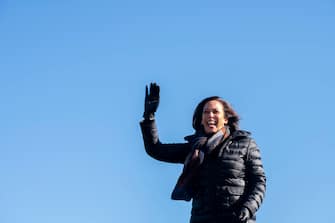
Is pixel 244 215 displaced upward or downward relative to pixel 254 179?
downward

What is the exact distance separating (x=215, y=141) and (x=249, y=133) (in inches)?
20.2

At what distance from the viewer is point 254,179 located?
8.40 metres

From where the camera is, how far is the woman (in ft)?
26.8

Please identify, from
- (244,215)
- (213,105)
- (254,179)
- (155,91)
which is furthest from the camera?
(213,105)

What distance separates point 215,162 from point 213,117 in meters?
0.68

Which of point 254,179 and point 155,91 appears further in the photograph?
point 155,91

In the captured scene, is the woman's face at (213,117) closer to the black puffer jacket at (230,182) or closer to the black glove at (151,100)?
the black puffer jacket at (230,182)

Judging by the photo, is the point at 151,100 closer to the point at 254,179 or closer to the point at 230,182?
the point at 230,182

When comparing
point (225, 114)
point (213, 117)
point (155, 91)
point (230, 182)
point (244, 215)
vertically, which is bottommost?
point (244, 215)

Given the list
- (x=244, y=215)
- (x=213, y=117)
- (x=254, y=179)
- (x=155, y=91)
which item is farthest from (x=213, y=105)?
(x=244, y=215)

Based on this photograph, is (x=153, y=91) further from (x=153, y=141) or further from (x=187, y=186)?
(x=187, y=186)

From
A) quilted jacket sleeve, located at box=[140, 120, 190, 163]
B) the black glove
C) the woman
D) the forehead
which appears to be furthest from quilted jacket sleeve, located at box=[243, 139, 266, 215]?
the black glove

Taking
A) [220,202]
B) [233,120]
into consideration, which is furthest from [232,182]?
[233,120]

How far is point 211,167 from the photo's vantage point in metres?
8.42
